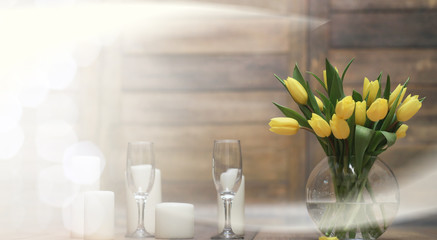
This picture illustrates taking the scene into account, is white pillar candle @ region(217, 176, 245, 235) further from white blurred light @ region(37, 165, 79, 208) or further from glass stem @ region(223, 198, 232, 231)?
white blurred light @ region(37, 165, 79, 208)

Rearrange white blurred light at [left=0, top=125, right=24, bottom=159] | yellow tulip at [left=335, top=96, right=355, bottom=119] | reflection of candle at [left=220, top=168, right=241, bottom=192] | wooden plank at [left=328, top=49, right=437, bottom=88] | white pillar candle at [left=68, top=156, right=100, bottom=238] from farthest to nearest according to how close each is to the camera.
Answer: white blurred light at [left=0, top=125, right=24, bottom=159] < wooden plank at [left=328, top=49, right=437, bottom=88] < white pillar candle at [left=68, top=156, right=100, bottom=238] < reflection of candle at [left=220, top=168, right=241, bottom=192] < yellow tulip at [left=335, top=96, right=355, bottom=119]

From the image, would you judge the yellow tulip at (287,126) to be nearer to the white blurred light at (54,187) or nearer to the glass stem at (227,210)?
the glass stem at (227,210)

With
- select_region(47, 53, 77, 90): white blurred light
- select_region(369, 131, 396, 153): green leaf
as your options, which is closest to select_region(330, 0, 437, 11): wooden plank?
select_region(47, 53, 77, 90): white blurred light

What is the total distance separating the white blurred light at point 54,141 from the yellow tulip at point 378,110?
1.54 metres

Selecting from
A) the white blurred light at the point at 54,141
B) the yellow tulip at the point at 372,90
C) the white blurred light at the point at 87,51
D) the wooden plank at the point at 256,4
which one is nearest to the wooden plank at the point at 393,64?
the wooden plank at the point at 256,4

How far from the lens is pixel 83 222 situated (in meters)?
1.25

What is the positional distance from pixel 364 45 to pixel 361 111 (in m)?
1.25

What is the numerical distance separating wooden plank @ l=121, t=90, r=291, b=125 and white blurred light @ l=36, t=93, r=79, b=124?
201 mm

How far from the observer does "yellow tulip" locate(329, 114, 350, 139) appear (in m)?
1.03

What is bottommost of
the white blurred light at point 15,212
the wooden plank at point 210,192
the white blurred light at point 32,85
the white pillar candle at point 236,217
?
the white blurred light at point 15,212

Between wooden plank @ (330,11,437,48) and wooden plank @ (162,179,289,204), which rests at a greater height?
wooden plank @ (330,11,437,48)

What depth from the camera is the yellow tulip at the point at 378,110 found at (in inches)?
39.6

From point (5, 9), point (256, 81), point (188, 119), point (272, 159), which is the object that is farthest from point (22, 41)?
point (272, 159)

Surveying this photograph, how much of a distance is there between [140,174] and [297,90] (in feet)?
1.15
